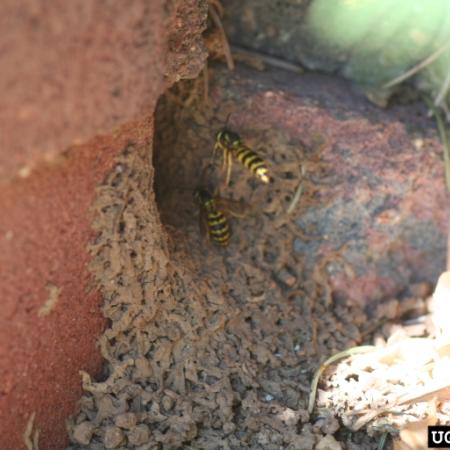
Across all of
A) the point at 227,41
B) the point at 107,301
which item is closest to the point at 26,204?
the point at 107,301

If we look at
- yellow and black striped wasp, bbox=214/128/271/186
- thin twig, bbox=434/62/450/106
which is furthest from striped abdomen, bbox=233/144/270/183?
thin twig, bbox=434/62/450/106

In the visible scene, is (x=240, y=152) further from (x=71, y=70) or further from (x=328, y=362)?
(x=71, y=70)

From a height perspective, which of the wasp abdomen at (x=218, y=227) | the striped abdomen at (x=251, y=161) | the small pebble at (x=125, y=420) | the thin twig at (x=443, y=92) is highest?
the thin twig at (x=443, y=92)

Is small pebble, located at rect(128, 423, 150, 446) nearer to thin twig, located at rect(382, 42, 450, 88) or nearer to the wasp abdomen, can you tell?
the wasp abdomen

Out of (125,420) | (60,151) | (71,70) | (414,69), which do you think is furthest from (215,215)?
(71,70)

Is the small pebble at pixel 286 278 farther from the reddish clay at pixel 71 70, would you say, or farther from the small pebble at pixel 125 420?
the reddish clay at pixel 71 70

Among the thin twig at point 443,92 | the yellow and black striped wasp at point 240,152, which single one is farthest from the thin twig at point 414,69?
the yellow and black striped wasp at point 240,152

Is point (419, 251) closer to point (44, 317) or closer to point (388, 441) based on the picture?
point (388, 441)
